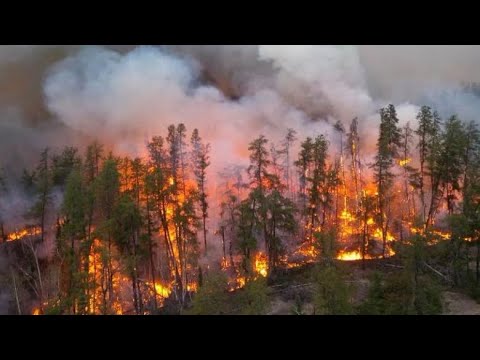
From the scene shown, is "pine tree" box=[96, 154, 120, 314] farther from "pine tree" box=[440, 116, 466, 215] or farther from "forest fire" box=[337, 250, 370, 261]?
"pine tree" box=[440, 116, 466, 215]

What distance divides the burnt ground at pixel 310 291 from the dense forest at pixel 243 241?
0.16 m

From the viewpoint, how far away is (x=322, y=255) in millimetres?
21406

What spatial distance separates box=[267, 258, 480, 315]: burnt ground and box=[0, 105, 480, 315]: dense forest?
0.16 metres

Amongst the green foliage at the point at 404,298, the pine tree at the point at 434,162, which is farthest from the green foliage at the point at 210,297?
the pine tree at the point at 434,162

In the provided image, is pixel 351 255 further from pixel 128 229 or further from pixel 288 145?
pixel 128 229

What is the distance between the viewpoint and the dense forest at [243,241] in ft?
71.3

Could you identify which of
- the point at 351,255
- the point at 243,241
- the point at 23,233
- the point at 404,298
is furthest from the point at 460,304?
the point at 23,233

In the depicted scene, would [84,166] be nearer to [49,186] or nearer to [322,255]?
[49,186]

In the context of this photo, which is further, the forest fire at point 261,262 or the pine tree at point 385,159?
the forest fire at point 261,262

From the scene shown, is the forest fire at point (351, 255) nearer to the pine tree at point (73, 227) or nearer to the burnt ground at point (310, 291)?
the burnt ground at point (310, 291)

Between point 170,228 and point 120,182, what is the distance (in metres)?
6.03

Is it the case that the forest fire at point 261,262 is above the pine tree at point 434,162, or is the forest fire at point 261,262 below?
below

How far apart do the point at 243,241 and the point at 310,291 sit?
589cm
